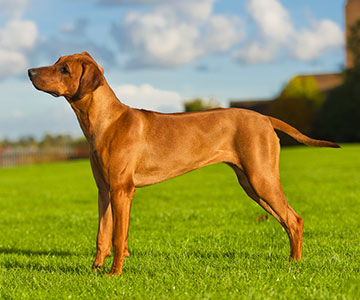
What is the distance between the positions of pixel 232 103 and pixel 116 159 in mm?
69355

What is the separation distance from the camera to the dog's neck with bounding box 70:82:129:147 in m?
5.02

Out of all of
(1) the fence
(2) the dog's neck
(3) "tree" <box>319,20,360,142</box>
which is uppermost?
(2) the dog's neck

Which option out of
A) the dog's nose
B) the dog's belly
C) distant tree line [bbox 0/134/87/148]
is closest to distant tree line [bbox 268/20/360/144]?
distant tree line [bbox 0/134/87/148]

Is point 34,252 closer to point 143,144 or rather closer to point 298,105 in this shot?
point 143,144

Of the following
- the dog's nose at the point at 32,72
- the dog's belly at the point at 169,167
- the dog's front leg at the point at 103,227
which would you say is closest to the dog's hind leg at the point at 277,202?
the dog's belly at the point at 169,167

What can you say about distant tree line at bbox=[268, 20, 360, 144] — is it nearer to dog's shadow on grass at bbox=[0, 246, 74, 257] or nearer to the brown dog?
dog's shadow on grass at bbox=[0, 246, 74, 257]

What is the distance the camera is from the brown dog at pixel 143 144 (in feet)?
15.9

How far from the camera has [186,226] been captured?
27.7ft

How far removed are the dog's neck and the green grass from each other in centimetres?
158

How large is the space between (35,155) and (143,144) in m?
41.0

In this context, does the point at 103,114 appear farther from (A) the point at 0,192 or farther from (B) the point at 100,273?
(A) the point at 0,192

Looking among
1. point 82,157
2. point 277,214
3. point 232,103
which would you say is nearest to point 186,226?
point 277,214

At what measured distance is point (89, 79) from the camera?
4836mm

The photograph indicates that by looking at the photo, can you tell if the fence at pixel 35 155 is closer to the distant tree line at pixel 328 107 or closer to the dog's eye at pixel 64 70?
the distant tree line at pixel 328 107
